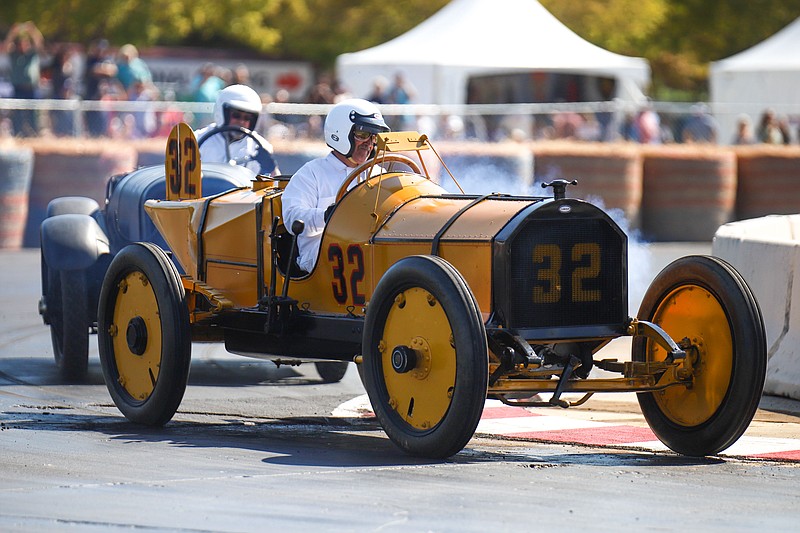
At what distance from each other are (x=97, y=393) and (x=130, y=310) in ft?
3.73

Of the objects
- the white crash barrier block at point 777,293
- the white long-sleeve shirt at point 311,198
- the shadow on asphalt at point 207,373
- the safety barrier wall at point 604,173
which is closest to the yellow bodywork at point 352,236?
the white long-sleeve shirt at point 311,198

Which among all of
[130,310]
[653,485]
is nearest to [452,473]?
[653,485]

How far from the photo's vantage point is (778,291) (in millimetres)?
9195

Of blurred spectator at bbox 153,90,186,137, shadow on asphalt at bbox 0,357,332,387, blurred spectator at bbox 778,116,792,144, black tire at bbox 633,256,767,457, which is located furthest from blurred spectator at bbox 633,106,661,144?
black tire at bbox 633,256,767,457

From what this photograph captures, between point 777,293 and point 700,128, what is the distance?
15.6 m

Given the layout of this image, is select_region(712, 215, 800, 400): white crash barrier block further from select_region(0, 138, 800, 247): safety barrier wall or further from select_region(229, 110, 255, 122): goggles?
select_region(0, 138, 800, 247): safety barrier wall

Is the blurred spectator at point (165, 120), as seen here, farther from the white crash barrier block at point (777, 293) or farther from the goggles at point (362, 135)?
the goggles at point (362, 135)

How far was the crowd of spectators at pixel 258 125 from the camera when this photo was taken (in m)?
19.9

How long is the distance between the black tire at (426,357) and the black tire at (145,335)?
117 centimetres

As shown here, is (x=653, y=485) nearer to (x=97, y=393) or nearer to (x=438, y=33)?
(x=97, y=393)

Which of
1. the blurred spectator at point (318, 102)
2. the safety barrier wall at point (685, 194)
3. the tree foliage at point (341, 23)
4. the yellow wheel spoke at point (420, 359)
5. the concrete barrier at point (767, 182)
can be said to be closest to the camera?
the yellow wheel spoke at point (420, 359)

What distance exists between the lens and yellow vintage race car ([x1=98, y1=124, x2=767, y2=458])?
6.58 meters

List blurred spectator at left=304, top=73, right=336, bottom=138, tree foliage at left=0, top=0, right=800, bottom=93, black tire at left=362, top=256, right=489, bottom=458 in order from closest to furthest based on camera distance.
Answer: black tire at left=362, top=256, right=489, bottom=458, blurred spectator at left=304, top=73, right=336, bottom=138, tree foliage at left=0, top=0, right=800, bottom=93

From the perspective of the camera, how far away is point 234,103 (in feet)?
34.9
